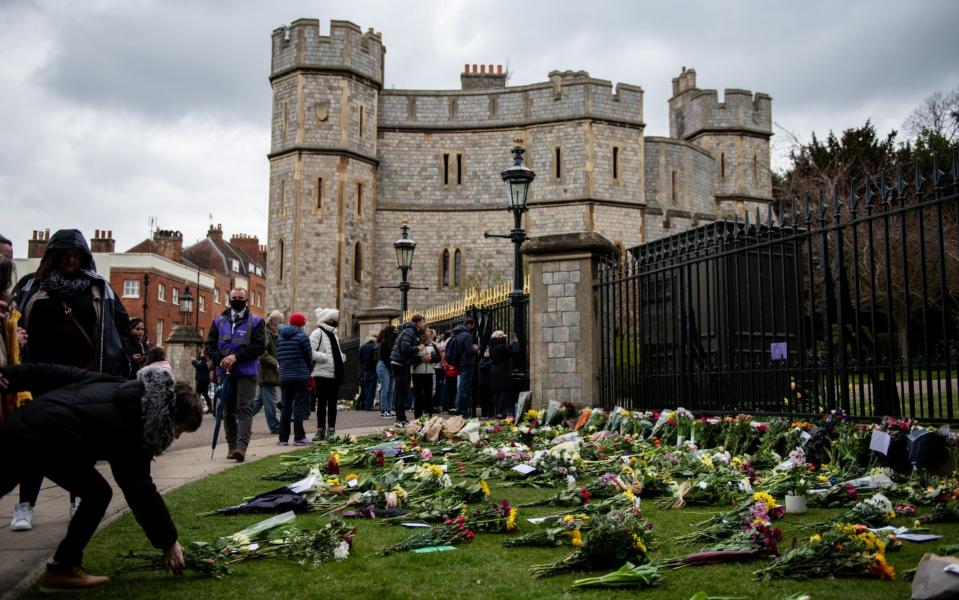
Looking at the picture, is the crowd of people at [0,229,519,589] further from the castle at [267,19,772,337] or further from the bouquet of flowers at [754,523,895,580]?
the castle at [267,19,772,337]

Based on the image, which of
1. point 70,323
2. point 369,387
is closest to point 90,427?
point 70,323

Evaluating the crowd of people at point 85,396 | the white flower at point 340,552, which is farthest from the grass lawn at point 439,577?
the crowd of people at point 85,396

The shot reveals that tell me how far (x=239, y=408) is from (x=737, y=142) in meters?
38.9

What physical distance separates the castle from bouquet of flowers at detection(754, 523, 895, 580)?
32147mm

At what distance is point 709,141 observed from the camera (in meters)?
43.1

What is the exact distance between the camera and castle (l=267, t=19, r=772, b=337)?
35.6 m

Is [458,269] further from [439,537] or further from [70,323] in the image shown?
[439,537]

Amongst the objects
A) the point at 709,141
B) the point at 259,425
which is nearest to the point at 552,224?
the point at 709,141

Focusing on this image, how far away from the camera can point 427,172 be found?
39094 millimetres

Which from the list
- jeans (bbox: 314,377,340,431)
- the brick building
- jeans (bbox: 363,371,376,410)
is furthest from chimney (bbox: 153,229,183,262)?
jeans (bbox: 314,377,340,431)

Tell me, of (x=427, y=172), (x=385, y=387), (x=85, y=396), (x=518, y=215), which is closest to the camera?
(x=85, y=396)

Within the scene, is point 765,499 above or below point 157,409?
below

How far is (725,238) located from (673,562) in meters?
5.77

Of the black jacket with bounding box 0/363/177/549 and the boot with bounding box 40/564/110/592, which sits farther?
the boot with bounding box 40/564/110/592
